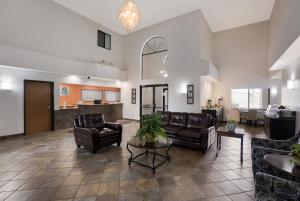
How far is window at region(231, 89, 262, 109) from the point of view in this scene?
27.3ft

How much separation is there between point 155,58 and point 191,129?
582cm

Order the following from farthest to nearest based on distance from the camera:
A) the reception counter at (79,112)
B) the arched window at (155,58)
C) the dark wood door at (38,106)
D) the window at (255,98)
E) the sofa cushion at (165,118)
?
the arched window at (155,58)
the window at (255,98)
the reception counter at (79,112)
the dark wood door at (38,106)
the sofa cushion at (165,118)

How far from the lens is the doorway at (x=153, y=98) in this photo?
27.2 ft

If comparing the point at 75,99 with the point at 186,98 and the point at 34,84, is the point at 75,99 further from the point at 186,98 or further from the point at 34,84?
the point at 186,98

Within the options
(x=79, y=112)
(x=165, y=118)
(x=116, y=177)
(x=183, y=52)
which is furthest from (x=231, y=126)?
(x=79, y=112)

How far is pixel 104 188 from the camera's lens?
2508 mm

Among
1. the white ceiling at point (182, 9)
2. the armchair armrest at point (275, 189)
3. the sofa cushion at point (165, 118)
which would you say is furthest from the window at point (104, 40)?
the armchair armrest at point (275, 189)

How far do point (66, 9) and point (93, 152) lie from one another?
6.66 meters

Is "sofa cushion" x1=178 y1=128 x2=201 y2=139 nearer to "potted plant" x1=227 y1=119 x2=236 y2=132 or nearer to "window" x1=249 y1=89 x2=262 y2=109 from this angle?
"potted plant" x1=227 y1=119 x2=236 y2=132

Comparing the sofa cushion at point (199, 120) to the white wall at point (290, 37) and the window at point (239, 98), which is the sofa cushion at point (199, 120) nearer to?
the white wall at point (290, 37)

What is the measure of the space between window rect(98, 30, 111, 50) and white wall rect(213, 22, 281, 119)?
643 centimetres

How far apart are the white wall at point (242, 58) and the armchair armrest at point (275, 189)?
818 centimetres

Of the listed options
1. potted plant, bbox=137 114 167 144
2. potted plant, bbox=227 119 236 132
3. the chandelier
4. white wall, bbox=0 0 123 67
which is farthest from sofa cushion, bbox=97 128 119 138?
white wall, bbox=0 0 123 67

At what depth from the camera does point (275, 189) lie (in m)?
1.50
